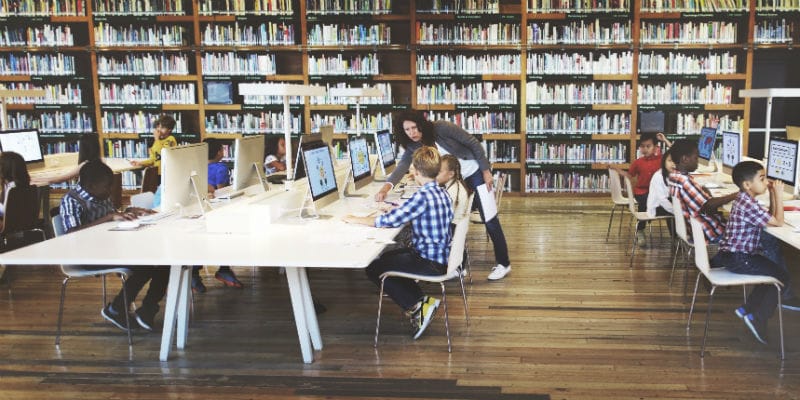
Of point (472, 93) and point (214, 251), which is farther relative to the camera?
point (472, 93)

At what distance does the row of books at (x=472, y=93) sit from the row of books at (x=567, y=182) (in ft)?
3.27

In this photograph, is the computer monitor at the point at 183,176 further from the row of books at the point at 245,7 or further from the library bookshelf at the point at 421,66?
the row of books at the point at 245,7

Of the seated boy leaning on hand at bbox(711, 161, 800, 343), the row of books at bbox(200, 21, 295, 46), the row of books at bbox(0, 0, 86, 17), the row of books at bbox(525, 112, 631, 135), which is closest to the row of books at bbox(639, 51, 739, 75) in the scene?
the row of books at bbox(525, 112, 631, 135)

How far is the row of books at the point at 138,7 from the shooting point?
9203mm

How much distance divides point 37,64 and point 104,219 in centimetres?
638

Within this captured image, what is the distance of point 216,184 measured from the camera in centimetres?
592

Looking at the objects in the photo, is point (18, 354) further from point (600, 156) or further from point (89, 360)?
point (600, 156)

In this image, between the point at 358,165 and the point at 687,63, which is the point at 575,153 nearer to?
the point at 687,63

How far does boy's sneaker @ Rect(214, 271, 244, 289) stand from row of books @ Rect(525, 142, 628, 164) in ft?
16.4

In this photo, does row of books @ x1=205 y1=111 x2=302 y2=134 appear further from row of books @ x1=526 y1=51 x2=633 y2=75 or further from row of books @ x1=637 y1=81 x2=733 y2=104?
row of books @ x1=637 y1=81 x2=733 y2=104

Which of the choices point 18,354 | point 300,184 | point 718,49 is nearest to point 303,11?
point 300,184

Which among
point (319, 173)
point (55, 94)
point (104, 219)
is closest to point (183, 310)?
point (104, 219)

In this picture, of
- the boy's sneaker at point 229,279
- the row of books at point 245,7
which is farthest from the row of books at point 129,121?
the boy's sneaker at point 229,279

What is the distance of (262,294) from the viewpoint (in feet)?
16.1
